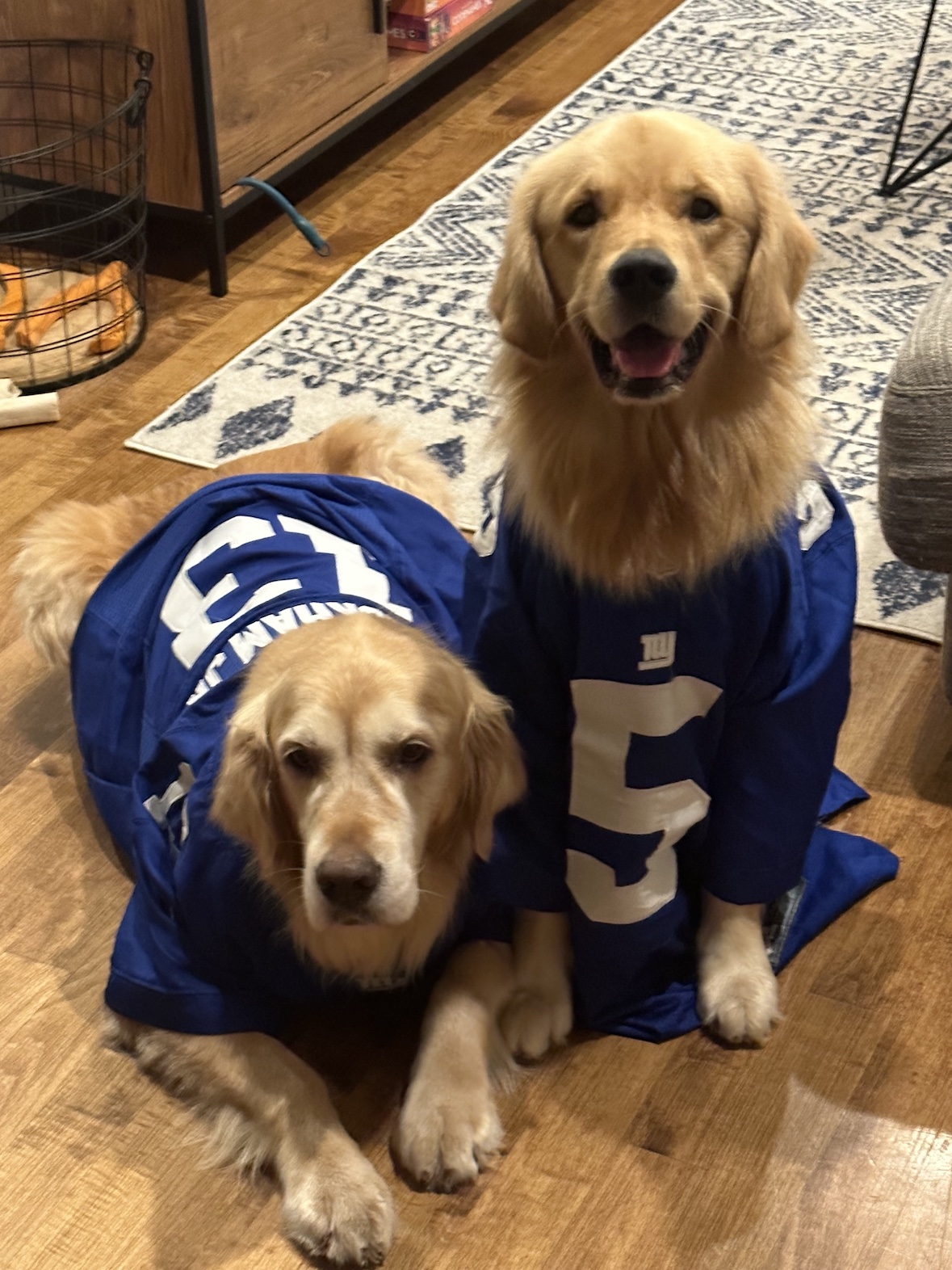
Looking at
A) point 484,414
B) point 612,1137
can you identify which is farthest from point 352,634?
point 484,414

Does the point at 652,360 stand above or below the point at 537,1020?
above

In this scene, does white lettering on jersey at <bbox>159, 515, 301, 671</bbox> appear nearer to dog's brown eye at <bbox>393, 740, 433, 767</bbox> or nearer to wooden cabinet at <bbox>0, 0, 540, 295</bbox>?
dog's brown eye at <bbox>393, 740, 433, 767</bbox>

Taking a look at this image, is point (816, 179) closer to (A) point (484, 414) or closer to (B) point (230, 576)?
(A) point (484, 414)

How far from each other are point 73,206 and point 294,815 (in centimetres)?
223

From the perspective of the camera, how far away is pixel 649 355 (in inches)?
55.9

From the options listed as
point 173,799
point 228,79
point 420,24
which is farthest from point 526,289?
point 420,24

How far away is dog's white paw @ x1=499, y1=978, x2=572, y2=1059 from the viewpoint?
1.67 metres

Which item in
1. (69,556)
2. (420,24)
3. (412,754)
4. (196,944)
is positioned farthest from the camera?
(420,24)

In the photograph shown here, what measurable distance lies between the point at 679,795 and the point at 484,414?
1.30 metres

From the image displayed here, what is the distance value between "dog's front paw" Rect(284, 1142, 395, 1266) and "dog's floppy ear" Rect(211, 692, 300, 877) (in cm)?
31

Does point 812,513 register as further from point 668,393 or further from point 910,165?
point 910,165

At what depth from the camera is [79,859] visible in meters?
1.96

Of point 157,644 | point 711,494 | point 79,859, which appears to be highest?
point 711,494

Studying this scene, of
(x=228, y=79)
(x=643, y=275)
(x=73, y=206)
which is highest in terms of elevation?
(x=643, y=275)
